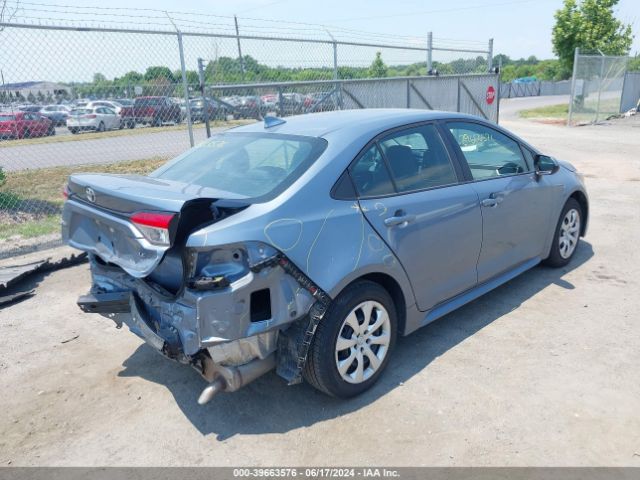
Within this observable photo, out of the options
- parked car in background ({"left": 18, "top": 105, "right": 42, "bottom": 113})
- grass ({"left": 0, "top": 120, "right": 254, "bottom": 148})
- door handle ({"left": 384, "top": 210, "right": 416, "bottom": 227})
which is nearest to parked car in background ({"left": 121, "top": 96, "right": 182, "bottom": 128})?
grass ({"left": 0, "top": 120, "right": 254, "bottom": 148})

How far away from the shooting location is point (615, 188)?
8914 mm

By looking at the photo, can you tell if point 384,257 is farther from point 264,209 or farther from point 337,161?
point 264,209

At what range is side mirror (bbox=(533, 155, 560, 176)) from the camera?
457 cm

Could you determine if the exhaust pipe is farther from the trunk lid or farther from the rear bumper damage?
the trunk lid

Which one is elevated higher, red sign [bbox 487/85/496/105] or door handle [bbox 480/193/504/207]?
red sign [bbox 487/85/496/105]

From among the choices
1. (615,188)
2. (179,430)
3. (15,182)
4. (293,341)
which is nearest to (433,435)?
(293,341)

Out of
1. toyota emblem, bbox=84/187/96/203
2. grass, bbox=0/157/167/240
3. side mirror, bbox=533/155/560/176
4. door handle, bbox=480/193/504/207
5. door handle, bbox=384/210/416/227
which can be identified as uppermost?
toyota emblem, bbox=84/187/96/203

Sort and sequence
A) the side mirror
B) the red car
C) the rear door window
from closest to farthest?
the rear door window
the side mirror
the red car

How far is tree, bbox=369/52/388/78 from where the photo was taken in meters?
10.9

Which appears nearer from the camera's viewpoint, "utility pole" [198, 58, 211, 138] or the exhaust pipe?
the exhaust pipe

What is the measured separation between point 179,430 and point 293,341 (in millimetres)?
876

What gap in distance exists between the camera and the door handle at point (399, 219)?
127 inches


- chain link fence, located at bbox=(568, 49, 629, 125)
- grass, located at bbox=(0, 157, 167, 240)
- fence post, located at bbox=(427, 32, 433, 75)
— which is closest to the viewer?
grass, located at bbox=(0, 157, 167, 240)

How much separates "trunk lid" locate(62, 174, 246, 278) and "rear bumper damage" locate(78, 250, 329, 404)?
248 millimetres
